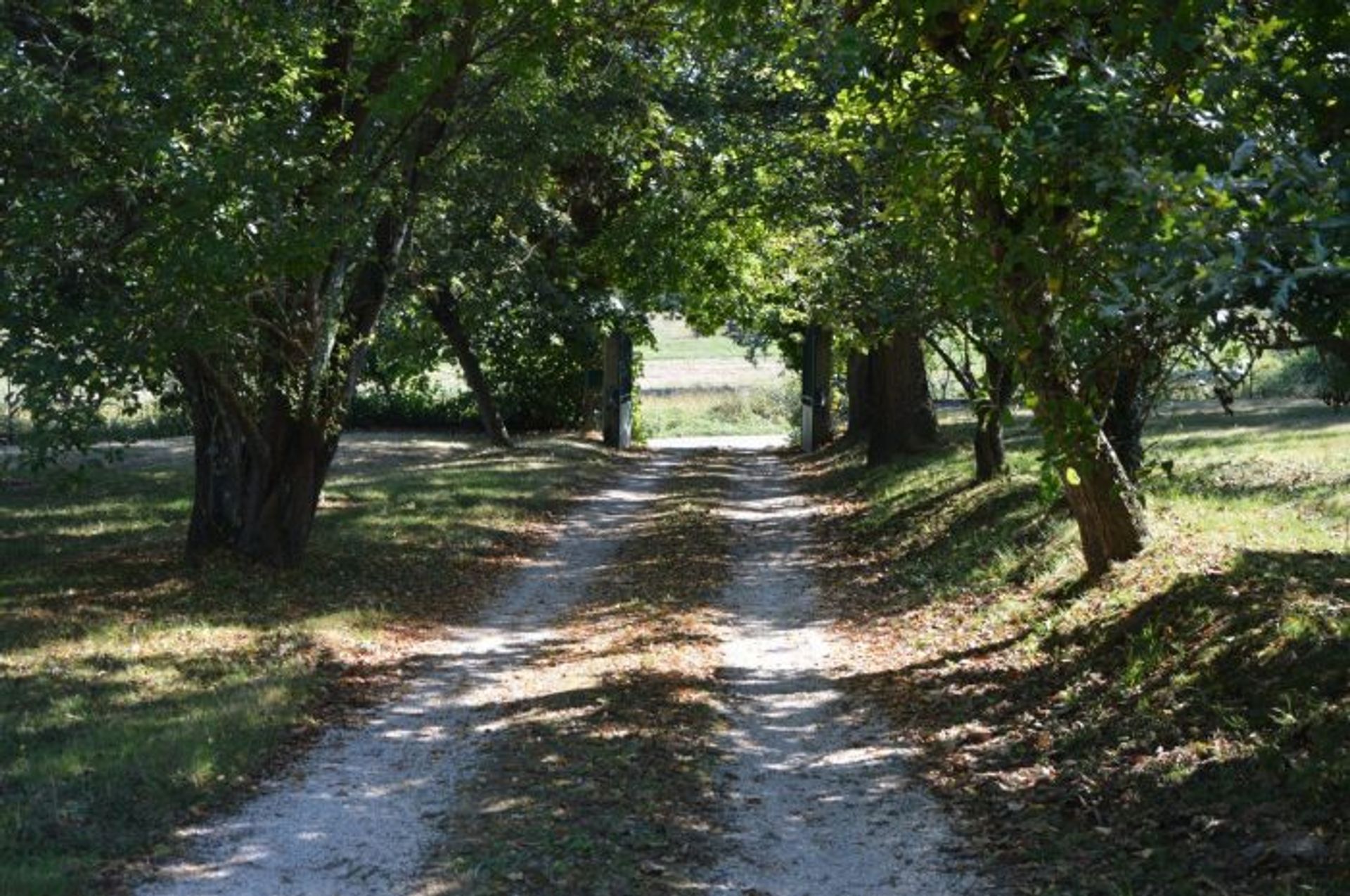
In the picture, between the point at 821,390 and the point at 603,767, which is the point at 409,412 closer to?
the point at 821,390

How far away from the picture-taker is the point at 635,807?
8.07 m

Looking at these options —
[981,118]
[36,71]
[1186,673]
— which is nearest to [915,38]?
[981,118]

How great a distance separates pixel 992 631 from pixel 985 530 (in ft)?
13.8

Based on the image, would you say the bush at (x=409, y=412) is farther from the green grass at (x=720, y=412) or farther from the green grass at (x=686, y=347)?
the green grass at (x=686, y=347)

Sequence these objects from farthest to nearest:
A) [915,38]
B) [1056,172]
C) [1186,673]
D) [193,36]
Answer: [193,36]
[915,38]
[1186,673]
[1056,172]

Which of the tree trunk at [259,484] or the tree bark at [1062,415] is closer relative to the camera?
the tree bark at [1062,415]

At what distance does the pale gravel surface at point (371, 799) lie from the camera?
7031 millimetres

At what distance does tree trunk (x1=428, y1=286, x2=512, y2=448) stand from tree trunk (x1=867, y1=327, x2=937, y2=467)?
914 cm

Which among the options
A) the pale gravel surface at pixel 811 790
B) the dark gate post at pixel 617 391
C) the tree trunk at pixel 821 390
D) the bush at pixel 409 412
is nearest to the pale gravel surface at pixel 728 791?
the pale gravel surface at pixel 811 790

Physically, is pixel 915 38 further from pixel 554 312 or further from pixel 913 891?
pixel 554 312

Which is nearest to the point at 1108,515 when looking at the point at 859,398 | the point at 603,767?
the point at 603,767

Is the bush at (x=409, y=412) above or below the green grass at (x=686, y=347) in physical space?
below

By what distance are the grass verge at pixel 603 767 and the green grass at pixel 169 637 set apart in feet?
4.71

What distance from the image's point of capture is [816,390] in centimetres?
3628
